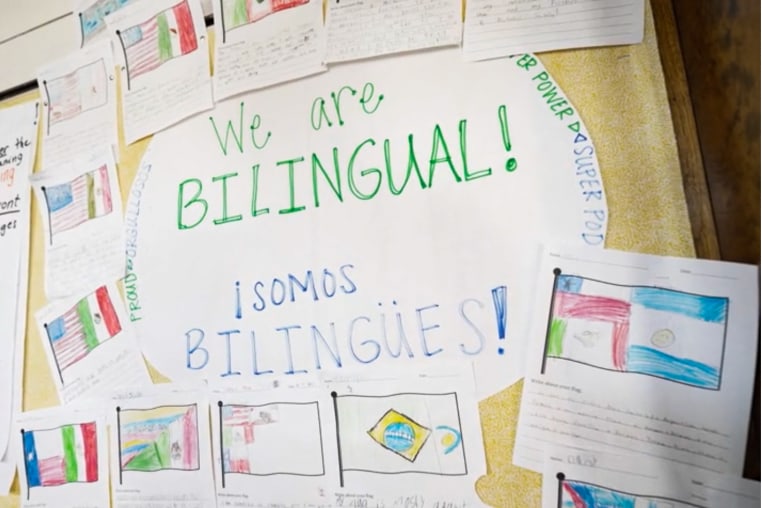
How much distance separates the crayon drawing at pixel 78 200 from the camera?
33.4 inches

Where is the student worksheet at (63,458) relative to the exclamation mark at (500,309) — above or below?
below

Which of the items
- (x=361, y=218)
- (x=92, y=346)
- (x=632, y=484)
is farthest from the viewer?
(x=92, y=346)

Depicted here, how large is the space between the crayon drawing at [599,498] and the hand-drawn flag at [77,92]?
855 millimetres

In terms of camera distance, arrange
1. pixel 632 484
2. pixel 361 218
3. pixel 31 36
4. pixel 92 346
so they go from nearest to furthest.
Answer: pixel 632 484 → pixel 361 218 → pixel 92 346 → pixel 31 36

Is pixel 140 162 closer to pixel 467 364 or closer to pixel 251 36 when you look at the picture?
pixel 251 36

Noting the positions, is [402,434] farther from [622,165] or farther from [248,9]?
[248,9]

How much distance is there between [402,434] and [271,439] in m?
0.18

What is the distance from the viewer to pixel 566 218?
59 centimetres

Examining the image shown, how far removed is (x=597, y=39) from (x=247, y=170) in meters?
0.46

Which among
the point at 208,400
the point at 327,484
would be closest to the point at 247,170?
the point at 208,400

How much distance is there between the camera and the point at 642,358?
55 centimetres

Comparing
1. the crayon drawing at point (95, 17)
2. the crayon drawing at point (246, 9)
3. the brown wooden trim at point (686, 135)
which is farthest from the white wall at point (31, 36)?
the brown wooden trim at point (686, 135)

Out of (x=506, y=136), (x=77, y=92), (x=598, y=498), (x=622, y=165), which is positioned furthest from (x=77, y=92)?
(x=598, y=498)

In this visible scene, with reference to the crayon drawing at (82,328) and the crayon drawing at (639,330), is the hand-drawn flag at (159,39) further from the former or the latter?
the crayon drawing at (639,330)
